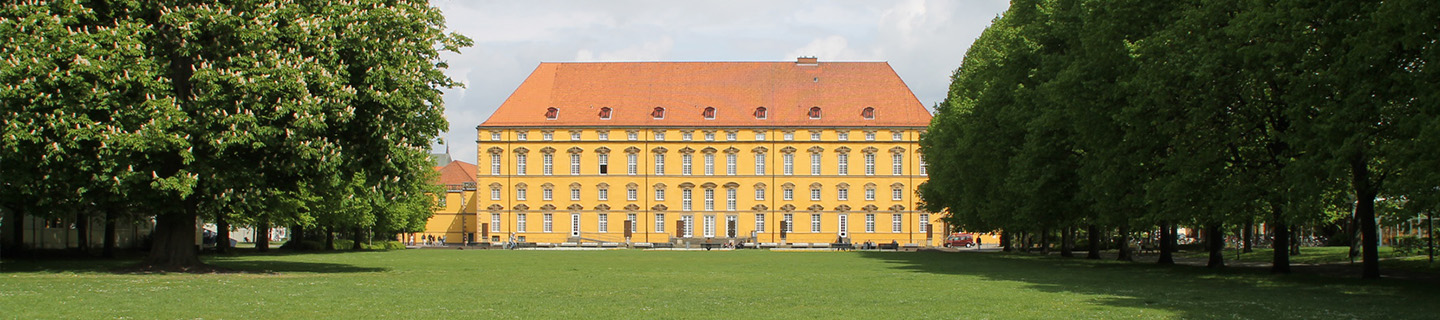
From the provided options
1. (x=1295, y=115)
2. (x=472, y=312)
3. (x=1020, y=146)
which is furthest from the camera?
(x=1020, y=146)

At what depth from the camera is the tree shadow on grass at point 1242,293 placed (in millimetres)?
18516

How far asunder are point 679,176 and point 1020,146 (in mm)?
62589

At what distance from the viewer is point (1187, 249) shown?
234 feet

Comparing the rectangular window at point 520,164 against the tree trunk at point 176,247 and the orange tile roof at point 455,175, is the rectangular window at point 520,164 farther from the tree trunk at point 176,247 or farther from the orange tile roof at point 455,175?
the tree trunk at point 176,247

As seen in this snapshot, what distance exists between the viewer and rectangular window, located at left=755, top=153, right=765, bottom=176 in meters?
105

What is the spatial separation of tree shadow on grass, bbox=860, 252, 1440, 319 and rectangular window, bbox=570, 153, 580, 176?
238 ft

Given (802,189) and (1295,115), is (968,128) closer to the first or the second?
(1295,115)

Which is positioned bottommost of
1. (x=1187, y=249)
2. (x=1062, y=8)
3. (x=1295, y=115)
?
(x=1187, y=249)

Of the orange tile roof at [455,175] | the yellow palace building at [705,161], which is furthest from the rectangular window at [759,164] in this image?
the orange tile roof at [455,175]

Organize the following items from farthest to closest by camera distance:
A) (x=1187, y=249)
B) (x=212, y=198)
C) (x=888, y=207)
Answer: (x=888, y=207) → (x=1187, y=249) → (x=212, y=198)

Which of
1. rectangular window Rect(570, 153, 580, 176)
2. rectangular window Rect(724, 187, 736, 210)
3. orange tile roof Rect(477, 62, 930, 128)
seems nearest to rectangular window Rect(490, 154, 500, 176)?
orange tile roof Rect(477, 62, 930, 128)

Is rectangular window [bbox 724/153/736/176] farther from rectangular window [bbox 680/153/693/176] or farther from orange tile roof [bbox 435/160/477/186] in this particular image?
orange tile roof [bbox 435/160/477/186]

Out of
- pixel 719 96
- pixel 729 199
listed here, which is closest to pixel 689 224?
pixel 729 199

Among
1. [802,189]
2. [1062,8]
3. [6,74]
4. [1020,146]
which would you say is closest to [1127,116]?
[1062,8]
